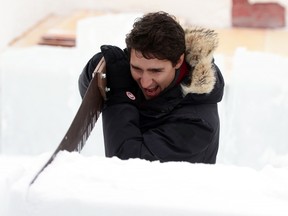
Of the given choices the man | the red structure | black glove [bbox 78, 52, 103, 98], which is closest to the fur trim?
the man

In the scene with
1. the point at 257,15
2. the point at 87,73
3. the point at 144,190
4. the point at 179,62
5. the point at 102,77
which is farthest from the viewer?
the point at 257,15

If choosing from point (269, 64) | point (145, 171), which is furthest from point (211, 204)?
point (269, 64)

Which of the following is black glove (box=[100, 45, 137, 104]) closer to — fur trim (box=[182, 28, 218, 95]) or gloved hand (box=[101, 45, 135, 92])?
gloved hand (box=[101, 45, 135, 92])

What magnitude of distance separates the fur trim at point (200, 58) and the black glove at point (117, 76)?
0.13 meters

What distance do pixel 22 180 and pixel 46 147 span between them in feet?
6.96

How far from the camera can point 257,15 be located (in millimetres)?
3408

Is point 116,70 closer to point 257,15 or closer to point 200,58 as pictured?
point 200,58

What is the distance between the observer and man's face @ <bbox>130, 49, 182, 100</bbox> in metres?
Result: 1.28

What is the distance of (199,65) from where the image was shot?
4.34ft

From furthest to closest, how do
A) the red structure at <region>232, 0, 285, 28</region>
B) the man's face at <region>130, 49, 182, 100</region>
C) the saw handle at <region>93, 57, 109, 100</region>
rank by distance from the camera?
1. the red structure at <region>232, 0, 285, 28</region>
2. the man's face at <region>130, 49, 182, 100</region>
3. the saw handle at <region>93, 57, 109, 100</region>

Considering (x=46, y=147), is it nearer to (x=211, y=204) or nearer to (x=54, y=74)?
(x=54, y=74)

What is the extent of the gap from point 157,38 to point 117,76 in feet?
0.42

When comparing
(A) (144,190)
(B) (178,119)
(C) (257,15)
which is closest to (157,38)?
(B) (178,119)

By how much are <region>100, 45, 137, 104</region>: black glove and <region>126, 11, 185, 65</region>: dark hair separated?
0.16ft
